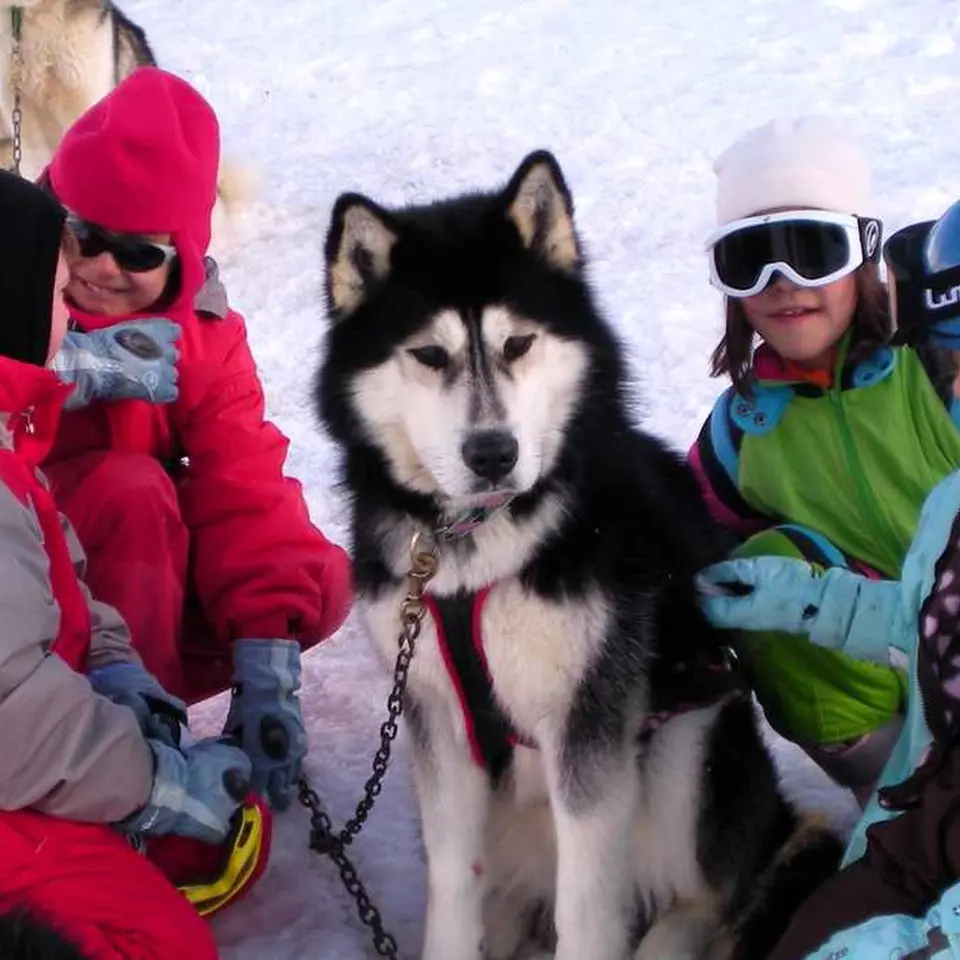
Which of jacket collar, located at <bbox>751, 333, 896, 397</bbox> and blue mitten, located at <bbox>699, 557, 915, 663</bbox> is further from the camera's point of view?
jacket collar, located at <bbox>751, 333, 896, 397</bbox>

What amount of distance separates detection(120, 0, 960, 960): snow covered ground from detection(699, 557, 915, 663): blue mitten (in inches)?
26.1

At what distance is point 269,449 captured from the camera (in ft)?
8.83

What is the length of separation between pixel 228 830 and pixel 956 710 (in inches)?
44.7

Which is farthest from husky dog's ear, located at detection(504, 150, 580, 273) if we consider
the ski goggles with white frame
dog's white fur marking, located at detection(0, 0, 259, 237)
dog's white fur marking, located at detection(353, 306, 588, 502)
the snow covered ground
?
dog's white fur marking, located at detection(0, 0, 259, 237)

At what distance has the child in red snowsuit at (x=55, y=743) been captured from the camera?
5.49 ft

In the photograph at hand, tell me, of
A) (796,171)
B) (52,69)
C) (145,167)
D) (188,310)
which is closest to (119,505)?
(188,310)

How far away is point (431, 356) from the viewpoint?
1847 millimetres

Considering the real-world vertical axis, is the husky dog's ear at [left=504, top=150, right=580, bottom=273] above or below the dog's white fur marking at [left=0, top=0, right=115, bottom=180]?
below

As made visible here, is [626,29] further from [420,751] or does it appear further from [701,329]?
[420,751]

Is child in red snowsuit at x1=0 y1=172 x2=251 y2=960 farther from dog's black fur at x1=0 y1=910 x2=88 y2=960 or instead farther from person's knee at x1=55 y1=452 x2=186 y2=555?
person's knee at x1=55 y1=452 x2=186 y2=555

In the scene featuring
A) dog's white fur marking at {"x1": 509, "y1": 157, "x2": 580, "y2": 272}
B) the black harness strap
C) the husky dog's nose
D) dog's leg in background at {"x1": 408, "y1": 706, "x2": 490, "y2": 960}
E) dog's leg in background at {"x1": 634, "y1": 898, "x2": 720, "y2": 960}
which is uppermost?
dog's white fur marking at {"x1": 509, "y1": 157, "x2": 580, "y2": 272}

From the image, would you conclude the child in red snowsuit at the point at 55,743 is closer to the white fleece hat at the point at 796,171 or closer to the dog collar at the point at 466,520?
the dog collar at the point at 466,520

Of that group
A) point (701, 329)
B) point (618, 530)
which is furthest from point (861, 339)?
point (701, 329)

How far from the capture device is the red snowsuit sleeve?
2543mm
